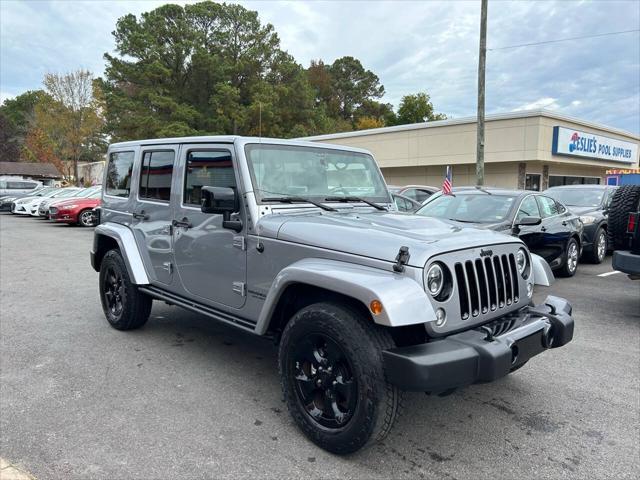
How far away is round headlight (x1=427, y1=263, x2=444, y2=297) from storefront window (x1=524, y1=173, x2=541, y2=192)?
21041mm

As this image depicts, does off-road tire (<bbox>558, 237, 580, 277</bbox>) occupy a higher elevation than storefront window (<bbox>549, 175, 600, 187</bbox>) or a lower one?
lower

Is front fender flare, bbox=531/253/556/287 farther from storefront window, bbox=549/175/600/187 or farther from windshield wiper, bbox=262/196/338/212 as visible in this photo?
storefront window, bbox=549/175/600/187

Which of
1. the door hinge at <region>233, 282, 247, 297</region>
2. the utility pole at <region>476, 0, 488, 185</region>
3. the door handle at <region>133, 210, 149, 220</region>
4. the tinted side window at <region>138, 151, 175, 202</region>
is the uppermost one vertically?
the utility pole at <region>476, 0, 488, 185</region>

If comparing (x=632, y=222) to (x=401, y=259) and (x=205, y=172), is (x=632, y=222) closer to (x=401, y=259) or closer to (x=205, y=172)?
(x=401, y=259)

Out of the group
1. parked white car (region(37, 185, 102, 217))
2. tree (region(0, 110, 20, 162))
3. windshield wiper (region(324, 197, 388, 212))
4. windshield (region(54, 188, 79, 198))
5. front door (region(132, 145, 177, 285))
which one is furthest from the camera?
tree (region(0, 110, 20, 162))

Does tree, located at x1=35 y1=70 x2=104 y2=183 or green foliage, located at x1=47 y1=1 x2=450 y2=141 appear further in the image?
tree, located at x1=35 y1=70 x2=104 y2=183

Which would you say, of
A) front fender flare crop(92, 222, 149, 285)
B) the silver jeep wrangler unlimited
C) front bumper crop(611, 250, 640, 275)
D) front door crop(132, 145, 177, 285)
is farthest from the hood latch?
front bumper crop(611, 250, 640, 275)

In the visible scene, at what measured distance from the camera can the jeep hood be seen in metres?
2.88

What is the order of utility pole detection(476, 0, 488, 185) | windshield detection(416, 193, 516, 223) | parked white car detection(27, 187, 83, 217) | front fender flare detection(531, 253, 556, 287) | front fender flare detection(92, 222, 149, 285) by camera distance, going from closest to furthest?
front fender flare detection(531, 253, 556, 287), front fender flare detection(92, 222, 149, 285), windshield detection(416, 193, 516, 223), utility pole detection(476, 0, 488, 185), parked white car detection(27, 187, 83, 217)

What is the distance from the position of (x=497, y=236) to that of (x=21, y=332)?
4.91 m

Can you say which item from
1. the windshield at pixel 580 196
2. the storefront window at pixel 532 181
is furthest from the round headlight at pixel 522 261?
the storefront window at pixel 532 181

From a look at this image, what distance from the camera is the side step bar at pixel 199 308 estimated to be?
3672mm

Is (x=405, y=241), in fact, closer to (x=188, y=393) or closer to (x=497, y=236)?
(x=497, y=236)

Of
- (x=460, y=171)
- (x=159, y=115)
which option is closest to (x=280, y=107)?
(x=159, y=115)
